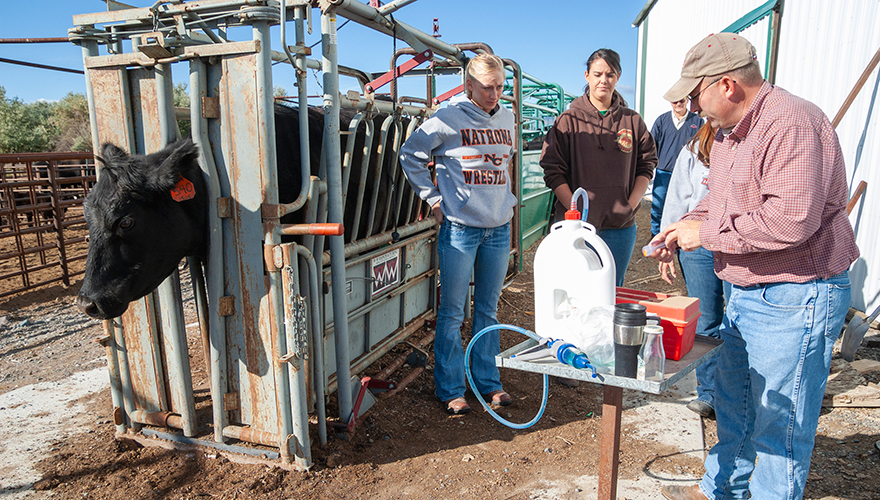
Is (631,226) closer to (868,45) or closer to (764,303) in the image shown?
(764,303)

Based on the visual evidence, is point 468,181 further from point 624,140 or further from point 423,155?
point 624,140

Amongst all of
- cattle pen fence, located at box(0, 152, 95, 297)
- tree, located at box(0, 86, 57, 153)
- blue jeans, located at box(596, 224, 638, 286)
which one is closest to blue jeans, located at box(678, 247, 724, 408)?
blue jeans, located at box(596, 224, 638, 286)

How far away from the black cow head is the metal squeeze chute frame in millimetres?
148

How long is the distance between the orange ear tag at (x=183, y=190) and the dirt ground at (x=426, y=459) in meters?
1.29

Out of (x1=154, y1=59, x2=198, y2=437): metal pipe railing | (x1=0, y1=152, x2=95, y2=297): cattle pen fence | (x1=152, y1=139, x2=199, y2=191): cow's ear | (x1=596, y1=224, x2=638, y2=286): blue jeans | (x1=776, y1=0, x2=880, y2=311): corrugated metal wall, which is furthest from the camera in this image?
(x1=0, y1=152, x2=95, y2=297): cattle pen fence

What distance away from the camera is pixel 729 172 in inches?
72.4

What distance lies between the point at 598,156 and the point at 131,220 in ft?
8.27

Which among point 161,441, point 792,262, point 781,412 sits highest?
point 792,262

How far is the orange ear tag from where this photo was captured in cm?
231

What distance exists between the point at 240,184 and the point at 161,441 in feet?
4.74

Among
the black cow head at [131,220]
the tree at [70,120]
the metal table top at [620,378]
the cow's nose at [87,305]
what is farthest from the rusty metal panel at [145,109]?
the tree at [70,120]

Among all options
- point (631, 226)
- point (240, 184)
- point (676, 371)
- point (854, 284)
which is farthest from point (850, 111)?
point (240, 184)

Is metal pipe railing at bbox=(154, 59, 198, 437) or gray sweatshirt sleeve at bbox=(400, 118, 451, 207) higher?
gray sweatshirt sleeve at bbox=(400, 118, 451, 207)

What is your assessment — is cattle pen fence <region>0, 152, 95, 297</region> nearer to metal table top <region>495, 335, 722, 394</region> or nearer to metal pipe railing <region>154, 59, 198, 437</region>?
metal pipe railing <region>154, 59, 198, 437</region>
